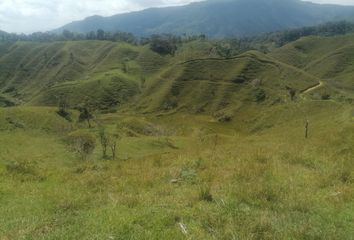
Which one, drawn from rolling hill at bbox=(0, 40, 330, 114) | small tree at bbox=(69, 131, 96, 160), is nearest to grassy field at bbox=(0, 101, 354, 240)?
small tree at bbox=(69, 131, 96, 160)

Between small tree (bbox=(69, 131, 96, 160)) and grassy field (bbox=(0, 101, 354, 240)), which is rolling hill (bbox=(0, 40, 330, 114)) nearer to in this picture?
small tree (bbox=(69, 131, 96, 160))

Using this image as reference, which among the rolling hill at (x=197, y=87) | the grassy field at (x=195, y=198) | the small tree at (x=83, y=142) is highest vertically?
the grassy field at (x=195, y=198)

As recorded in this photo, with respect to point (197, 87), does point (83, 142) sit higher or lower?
higher

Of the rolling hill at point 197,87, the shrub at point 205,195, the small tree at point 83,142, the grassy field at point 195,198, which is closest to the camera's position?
the grassy field at point 195,198

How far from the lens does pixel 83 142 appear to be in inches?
2795

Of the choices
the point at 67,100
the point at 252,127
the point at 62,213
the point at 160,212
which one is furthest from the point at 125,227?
the point at 67,100

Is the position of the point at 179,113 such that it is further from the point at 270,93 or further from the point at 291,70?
the point at 291,70

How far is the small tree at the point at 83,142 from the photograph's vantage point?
64.7 m

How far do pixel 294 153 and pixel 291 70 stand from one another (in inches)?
6593

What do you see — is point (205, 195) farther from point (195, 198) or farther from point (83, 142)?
point (83, 142)

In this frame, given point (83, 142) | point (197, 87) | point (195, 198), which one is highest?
point (195, 198)

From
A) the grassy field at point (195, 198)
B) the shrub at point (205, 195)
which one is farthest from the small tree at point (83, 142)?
the shrub at point (205, 195)

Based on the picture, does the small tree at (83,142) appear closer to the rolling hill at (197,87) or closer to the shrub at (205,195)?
the shrub at (205,195)

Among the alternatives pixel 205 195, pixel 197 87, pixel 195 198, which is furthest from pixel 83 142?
pixel 197 87
